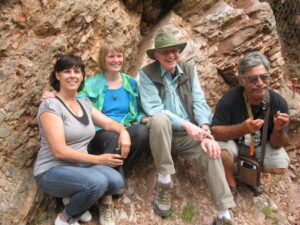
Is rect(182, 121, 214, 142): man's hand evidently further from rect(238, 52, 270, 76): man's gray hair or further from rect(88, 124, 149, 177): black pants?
rect(238, 52, 270, 76): man's gray hair

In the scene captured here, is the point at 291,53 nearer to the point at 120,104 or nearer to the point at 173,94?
the point at 173,94

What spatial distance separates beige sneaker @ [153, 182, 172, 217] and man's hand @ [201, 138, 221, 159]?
2.28 ft

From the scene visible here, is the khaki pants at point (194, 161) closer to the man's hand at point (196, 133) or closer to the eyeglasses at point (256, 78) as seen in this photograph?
the man's hand at point (196, 133)

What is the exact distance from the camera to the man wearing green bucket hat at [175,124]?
11.9ft

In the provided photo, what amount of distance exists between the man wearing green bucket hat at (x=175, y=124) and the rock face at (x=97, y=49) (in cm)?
65

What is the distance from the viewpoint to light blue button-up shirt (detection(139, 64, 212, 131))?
163 inches

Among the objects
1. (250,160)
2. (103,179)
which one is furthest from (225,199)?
(103,179)

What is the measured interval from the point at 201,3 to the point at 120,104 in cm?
378

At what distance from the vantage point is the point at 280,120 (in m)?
3.73

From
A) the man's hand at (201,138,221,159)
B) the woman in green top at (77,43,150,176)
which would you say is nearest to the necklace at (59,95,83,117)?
the woman in green top at (77,43,150,176)

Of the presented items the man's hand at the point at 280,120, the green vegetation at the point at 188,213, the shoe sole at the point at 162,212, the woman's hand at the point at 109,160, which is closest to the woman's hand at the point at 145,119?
the woman's hand at the point at 109,160

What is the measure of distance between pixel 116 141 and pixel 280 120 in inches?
83.4

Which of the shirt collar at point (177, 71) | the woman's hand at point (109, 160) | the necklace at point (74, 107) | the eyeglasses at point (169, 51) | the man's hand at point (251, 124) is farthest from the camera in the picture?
the shirt collar at point (177, 71)

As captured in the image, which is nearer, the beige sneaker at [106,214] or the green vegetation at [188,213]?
the beige sneaker at [106,214]
